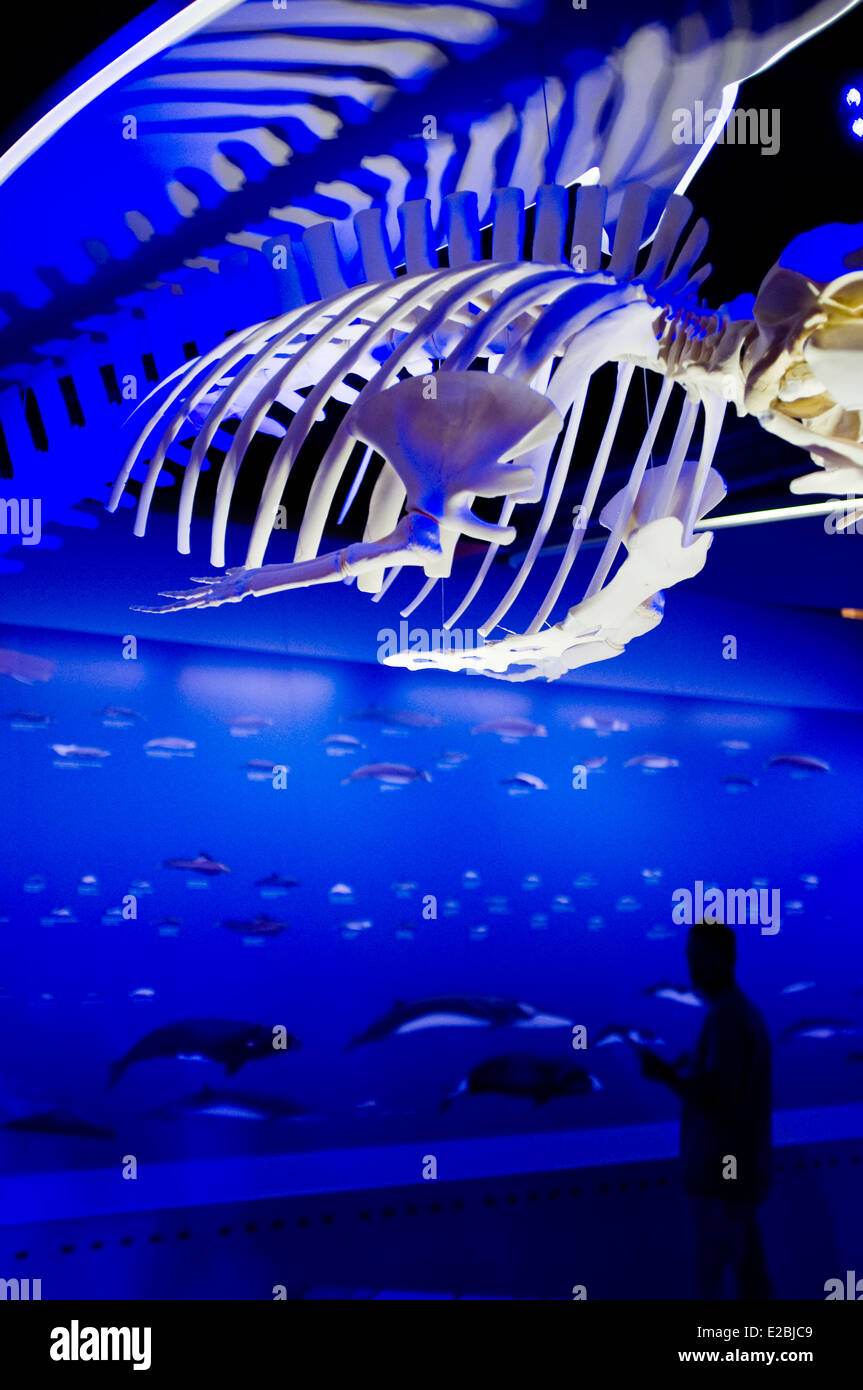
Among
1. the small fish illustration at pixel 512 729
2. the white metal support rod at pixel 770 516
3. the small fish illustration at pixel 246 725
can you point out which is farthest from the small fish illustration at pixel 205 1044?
the white metal support rod at pixel 770 516

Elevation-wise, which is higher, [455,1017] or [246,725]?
[246,725]

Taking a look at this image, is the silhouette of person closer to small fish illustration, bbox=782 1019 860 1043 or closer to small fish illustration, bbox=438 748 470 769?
small fish illustration, bbox=438 748 470 769

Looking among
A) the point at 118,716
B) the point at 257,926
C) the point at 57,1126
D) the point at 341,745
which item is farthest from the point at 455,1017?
the point at 118,716

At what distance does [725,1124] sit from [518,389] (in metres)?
2.53

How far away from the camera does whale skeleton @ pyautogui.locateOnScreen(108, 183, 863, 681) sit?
2342mm

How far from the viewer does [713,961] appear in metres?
3.90

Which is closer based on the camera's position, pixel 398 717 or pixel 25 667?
pixel 25 667

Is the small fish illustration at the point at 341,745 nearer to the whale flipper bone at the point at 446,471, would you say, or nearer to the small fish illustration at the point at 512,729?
the small fish illustration at the point at 512,729

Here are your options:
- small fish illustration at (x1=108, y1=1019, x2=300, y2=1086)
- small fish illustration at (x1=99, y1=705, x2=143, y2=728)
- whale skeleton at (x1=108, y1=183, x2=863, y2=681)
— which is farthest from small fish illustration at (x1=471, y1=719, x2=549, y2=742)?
whale skeleton at (x1=108, y1=183, x2=863, y2=681)

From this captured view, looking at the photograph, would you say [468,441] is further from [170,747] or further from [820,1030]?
[820,1030]

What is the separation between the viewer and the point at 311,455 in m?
5.66

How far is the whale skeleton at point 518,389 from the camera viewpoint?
7.68ft
